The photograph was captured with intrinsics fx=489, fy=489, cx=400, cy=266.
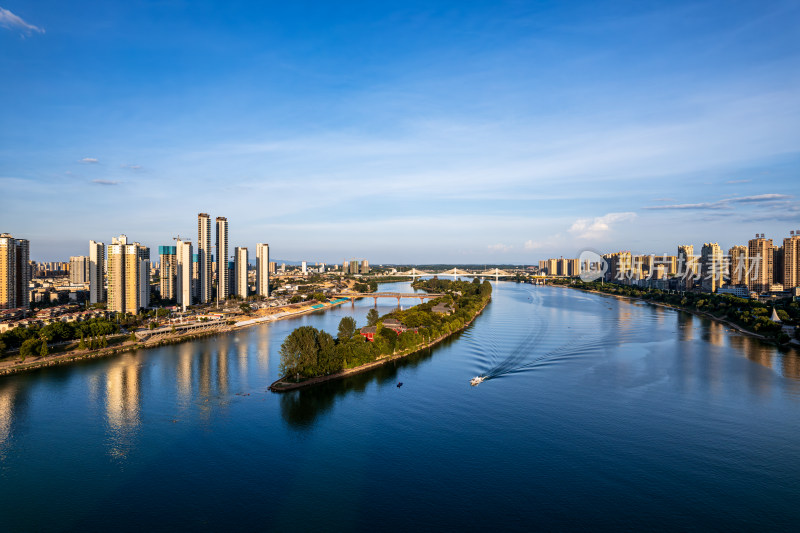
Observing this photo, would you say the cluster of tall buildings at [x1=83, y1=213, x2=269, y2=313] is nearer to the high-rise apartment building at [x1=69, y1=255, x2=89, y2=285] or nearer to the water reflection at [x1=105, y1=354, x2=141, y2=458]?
the high-rise apartment building at [x1=69, y1=255, x2=89, y2=285]

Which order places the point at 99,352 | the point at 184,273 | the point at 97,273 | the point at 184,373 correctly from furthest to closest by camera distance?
1. the point at 97,273
2. the point at 184,273
3. the point at 99,352
4. the point at 184,373

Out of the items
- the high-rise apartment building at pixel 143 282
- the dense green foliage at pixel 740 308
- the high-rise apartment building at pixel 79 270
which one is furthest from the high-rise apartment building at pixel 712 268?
the high-rise apartment building at pixel 79 270

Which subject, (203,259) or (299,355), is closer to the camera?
(299,355)

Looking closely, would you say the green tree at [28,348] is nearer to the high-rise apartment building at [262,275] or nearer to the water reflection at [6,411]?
the water reflection at [6,411]

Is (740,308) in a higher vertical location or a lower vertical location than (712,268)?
lower

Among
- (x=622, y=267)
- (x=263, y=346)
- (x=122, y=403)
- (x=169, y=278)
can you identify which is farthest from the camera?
(x=622, y=267)

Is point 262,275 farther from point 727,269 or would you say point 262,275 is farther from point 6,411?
point 727,269

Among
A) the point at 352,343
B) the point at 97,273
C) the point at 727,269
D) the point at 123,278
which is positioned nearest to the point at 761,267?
the point at 727,269


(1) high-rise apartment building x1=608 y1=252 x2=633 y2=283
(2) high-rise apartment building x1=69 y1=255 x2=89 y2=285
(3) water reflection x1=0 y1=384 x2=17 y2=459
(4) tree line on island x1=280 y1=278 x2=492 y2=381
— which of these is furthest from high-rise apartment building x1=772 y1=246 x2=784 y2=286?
(2) high-rise apartment building x1=69 y1=255 x2=89 y2=285

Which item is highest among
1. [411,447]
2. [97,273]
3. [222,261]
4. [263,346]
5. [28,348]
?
[222,261]
